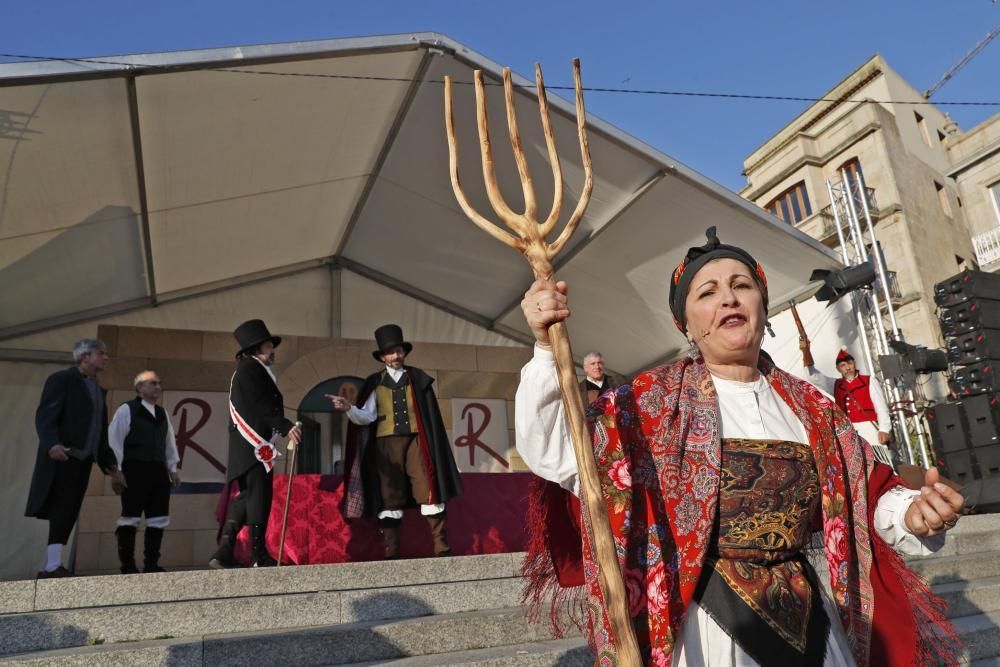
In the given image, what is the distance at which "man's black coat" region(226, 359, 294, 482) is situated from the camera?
5.34m

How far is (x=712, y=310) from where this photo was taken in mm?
1868

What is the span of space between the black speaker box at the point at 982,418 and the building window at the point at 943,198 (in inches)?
676

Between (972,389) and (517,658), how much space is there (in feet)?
23.5

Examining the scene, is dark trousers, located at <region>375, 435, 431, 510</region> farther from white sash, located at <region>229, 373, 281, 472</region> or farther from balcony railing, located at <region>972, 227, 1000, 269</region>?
balcony railing, located at <region>972, 227, 1000, 269</region>

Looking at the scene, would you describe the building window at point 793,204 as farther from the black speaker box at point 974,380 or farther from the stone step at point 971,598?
the stone step at point 971,598

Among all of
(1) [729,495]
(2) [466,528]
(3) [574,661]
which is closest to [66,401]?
(2) [466,528]

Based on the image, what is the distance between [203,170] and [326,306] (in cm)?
329

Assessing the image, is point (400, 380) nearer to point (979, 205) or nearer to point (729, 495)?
point (729, 495)

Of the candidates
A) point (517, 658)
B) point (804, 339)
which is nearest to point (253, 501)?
point (517, 658)

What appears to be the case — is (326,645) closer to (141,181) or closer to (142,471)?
(142,471)

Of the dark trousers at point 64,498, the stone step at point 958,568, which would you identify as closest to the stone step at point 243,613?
the dark trousers at point 64,498

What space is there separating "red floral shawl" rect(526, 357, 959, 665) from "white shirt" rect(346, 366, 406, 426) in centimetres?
442

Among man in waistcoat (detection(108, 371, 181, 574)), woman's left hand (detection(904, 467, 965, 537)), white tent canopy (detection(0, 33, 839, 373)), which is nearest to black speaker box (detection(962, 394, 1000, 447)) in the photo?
white tent canopy (detection(0, 33, 839, 373))

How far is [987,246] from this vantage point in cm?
2148
